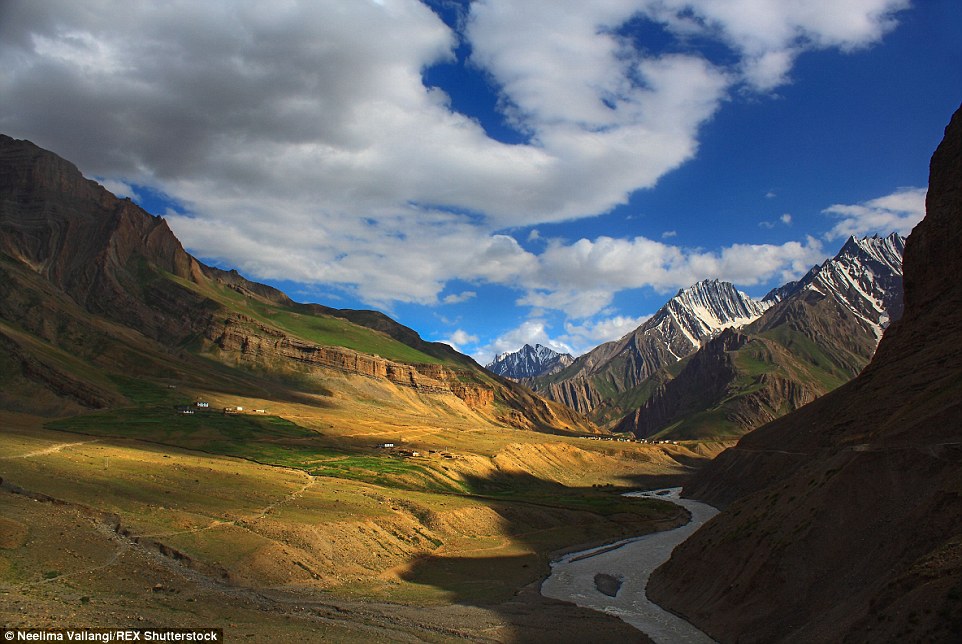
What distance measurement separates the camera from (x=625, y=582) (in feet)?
→ 227

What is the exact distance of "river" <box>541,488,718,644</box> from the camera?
4994 centimetres

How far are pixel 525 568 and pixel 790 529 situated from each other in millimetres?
34418

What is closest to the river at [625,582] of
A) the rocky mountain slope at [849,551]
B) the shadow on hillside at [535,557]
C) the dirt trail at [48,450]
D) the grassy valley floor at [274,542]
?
the rocky mountain slope at [849,551]

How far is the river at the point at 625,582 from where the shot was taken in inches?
1966

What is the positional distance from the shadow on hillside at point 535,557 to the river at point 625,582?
2230mm

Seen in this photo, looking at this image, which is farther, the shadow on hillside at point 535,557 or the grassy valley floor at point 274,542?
the shadow on hillside at point 535,557

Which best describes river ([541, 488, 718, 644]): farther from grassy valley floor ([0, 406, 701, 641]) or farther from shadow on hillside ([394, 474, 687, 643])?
grassy valley floor ([0, 406, 701, 641])

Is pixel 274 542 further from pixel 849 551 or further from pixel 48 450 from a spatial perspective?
pixel 48 450

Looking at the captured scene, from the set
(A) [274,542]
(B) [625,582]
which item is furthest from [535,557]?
(A) [274,542]

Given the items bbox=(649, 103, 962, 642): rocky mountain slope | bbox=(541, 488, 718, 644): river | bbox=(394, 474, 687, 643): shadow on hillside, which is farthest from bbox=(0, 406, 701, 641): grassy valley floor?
bbox=(649, 103, 962, 642): rocky mountain slope

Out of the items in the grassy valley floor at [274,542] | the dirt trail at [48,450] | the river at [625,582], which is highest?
the dirt trail at [48,450]

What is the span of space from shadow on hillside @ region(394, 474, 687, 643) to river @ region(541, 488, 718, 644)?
7.31 feet

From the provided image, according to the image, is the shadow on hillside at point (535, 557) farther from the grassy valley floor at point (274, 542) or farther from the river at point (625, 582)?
the river at point (625, 582)

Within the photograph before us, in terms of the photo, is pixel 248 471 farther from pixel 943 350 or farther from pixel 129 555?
pixel 943 350
